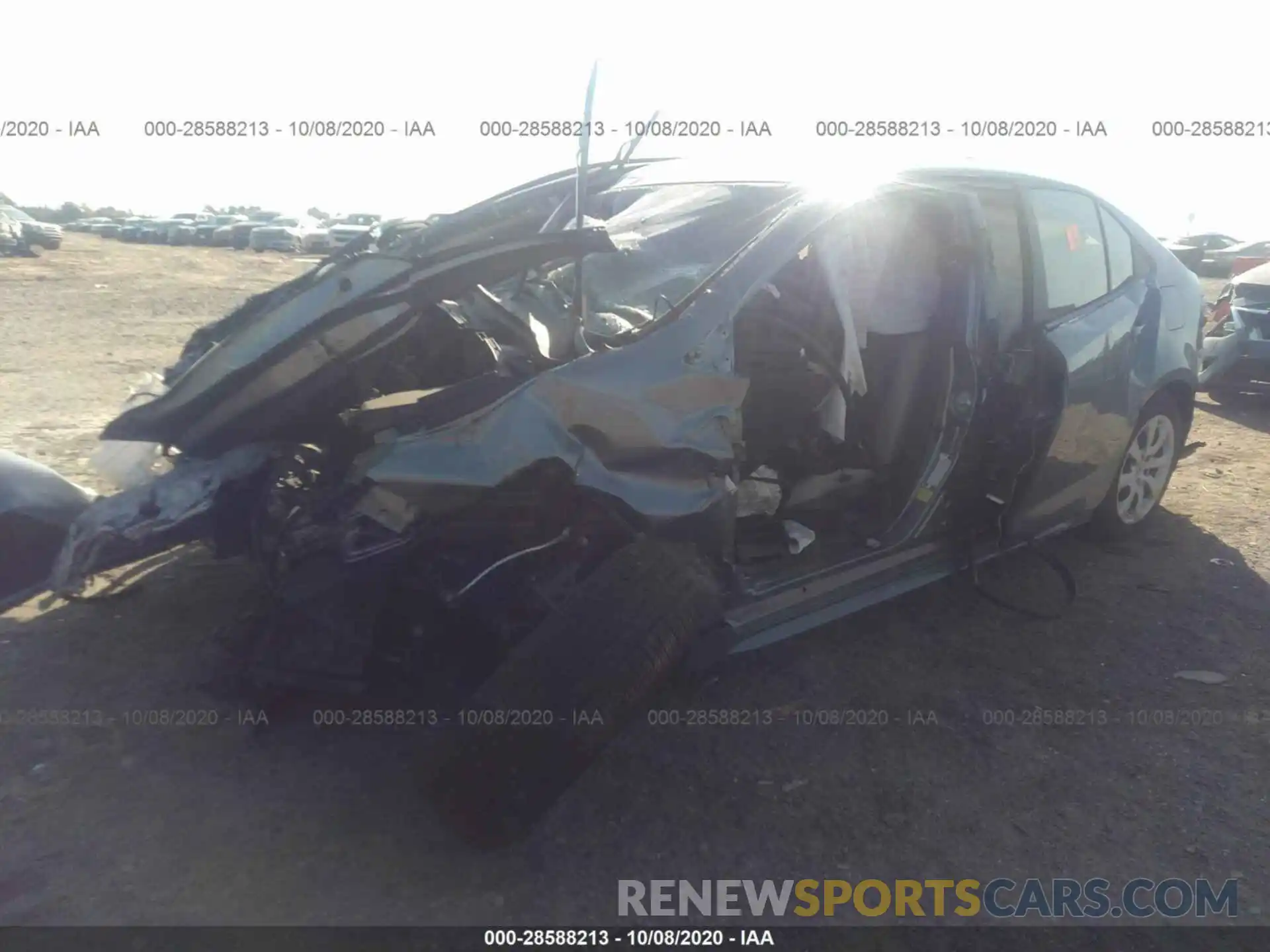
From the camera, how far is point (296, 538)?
2.93 meters

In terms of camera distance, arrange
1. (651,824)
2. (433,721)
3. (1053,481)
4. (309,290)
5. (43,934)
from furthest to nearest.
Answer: (1053,481)
(309,290)
(433,721)
(651,824)
(43,934)

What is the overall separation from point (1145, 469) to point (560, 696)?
3.71 metres

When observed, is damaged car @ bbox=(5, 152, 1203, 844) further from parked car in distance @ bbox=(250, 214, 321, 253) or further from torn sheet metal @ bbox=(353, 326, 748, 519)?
parked car in distance @ bbox=(250, 214, 321, 253)

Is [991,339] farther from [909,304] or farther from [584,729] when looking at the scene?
[584,729]

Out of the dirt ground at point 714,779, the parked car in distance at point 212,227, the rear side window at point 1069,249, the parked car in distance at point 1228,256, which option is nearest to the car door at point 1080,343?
the rear side window at point 1069,249

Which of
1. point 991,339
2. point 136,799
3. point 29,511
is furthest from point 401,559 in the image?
point 991,339

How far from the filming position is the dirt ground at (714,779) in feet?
8.21

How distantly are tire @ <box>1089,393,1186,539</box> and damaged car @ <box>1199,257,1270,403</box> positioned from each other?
3343mm

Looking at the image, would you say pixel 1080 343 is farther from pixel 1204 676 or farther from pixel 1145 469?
pixel 1204 676

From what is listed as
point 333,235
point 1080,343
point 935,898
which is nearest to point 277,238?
point 333,235

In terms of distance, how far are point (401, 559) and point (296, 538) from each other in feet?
1.19

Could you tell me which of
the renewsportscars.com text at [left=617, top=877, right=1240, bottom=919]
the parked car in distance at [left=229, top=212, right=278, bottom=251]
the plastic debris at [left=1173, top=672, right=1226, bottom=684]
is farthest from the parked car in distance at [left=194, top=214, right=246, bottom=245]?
the renewsportscars.com text at [left=617, top=877, right=1240, bottom=919]

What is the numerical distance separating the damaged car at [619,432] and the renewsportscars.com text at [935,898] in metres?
0.44

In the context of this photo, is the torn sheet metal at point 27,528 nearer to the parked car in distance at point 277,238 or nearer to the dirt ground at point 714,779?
the dirt ground at point 714,779
